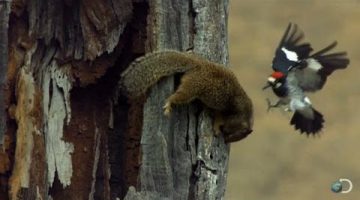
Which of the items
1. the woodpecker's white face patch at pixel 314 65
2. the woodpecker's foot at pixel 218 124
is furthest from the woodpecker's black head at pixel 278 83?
the woodpecker's foot at pixel 218 124

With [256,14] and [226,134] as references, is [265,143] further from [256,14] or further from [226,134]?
[226,134]

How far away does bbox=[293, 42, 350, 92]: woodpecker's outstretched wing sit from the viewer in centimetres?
442

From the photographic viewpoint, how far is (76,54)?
3.55m

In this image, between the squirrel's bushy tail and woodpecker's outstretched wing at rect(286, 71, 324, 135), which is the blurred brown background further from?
the squirrel's bushy tail

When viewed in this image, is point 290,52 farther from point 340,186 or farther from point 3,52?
point 340,186

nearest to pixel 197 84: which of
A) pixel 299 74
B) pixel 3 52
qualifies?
pixel 3 52

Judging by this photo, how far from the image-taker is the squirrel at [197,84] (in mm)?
3508

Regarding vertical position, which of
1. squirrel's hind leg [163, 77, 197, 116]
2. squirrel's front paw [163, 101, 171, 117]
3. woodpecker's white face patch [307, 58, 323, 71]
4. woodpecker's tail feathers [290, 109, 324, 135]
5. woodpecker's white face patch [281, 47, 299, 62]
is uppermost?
woodpecker's white face patch [281, 47, 299, 62]

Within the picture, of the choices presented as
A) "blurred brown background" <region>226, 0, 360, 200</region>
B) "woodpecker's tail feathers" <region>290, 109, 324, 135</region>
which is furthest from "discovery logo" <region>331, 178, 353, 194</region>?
"woodpecker's tail feathers" <region>290, 109, 324, 135</region>

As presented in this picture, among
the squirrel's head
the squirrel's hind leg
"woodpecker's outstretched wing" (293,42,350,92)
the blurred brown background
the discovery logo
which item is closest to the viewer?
the squirrel's hind leg

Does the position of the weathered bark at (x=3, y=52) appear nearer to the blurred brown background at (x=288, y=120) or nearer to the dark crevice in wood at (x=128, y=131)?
the dark crevice in wood at (x=128, y=131)

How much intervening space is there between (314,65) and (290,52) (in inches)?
5.9

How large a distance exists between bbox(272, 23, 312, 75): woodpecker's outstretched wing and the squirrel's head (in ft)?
2.10

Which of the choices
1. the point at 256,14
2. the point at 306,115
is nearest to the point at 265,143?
the point at 256,14
